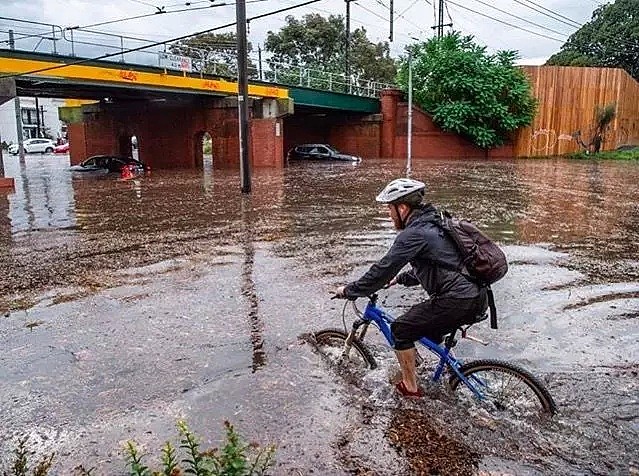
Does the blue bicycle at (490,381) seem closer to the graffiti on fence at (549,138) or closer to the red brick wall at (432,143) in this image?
the red brick wall at (432,143)

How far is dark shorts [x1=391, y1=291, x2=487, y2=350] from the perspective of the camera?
151 inches

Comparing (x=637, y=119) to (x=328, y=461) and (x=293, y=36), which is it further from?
(x=328, y=461)

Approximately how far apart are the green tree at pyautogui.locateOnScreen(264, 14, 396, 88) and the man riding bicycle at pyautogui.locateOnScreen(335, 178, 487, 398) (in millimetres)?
51597

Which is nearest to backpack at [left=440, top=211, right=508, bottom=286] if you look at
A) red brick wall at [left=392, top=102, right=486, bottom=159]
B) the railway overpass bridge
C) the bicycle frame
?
the bicycle frame

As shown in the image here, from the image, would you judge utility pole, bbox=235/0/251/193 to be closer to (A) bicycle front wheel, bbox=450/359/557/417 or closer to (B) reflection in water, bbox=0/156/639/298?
(B) reflection in water, bbox=0/156/639/298

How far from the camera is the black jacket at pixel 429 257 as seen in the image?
378cm

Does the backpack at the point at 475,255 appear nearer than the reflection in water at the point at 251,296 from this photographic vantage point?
Yes

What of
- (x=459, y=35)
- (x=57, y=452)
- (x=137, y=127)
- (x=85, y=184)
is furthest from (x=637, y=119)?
(x=57, y=452)

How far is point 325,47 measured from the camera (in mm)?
56094

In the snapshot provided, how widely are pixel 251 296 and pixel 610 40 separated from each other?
57464 millimetres

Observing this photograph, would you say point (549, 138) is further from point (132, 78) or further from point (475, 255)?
point (475, 255)

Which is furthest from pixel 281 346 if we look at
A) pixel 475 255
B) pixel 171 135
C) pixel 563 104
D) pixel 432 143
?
pixel 563 104

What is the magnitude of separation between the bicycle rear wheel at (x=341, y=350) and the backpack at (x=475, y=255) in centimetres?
133

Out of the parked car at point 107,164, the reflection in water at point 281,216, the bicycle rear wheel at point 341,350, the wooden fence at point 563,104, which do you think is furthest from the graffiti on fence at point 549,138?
the bicycle rear wheel at point 341,350
